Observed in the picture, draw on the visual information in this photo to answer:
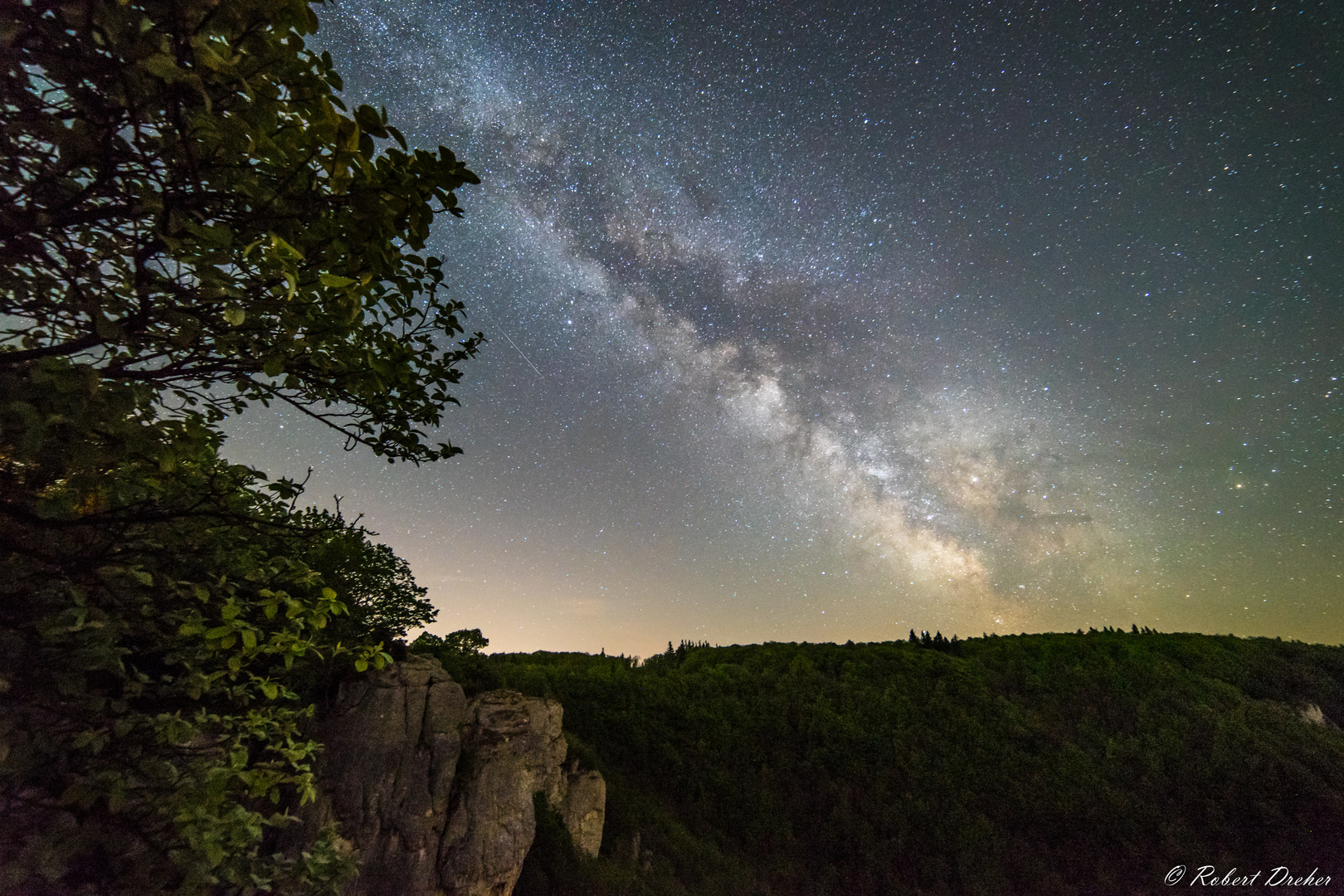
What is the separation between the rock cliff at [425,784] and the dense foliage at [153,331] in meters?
11.6

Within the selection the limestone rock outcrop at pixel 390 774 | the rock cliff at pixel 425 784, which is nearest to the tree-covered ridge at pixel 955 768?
the rock cliff at pixel 425 784

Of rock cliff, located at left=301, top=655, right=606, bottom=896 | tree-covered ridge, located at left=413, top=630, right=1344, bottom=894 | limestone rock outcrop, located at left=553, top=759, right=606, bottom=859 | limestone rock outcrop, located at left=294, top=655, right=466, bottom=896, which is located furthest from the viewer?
tree-covered ridge, located at left=413, top=630, right=1344, bottom=894

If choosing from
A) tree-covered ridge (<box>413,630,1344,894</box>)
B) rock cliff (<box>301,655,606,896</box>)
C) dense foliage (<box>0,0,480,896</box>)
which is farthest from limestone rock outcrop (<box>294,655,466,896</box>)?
dense foliage (<box>0,0,480,896</box>)

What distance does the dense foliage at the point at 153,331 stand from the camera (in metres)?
1.77

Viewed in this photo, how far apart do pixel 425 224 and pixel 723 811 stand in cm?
2354

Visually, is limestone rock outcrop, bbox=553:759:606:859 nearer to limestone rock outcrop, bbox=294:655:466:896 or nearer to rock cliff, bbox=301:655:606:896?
rock cliff, bbox=301:655:606:896

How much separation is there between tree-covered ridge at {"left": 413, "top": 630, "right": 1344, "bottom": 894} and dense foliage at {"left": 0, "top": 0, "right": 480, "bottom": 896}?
1507cm

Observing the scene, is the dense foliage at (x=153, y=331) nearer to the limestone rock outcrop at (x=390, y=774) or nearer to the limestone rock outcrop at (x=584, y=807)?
the limestone rock outcrop at (x=390, y=774)

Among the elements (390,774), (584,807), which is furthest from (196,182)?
(584,807)

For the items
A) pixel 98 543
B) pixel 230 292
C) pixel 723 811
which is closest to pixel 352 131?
pixel 230 292

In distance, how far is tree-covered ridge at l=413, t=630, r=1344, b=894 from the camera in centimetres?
1778

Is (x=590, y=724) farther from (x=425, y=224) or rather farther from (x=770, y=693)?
(x=425, y=224)

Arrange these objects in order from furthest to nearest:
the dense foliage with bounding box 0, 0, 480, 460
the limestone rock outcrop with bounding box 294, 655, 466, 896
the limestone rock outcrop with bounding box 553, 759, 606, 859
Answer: the limestone rock outcrop with bounding box 553, 759, 606, 859
the limestone rock outcrop with bounding box 294, 655, 466, 896
the dense foliage with bounding box 0, 0, 480, 460

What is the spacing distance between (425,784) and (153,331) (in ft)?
45.8
